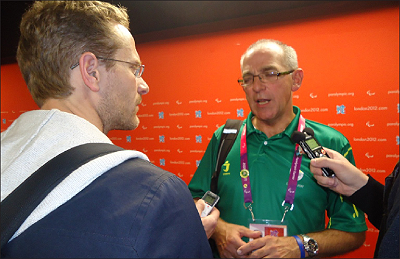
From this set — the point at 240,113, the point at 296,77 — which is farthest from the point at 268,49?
the point at 240,113

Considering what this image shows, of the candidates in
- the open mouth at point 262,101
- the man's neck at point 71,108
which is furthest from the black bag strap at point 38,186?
the open mouth at point 262,101

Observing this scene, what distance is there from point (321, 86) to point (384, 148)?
86cm

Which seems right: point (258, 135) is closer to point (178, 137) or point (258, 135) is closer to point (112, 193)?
point (112, 193)

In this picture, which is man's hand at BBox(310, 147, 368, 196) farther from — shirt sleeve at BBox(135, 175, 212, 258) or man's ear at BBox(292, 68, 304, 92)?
shirt sleeve at BBox(135, 175, 212, 258)

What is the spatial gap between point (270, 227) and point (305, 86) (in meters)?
1.97

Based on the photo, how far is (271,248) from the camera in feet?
5.16

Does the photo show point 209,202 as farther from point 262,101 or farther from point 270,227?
point 262,101

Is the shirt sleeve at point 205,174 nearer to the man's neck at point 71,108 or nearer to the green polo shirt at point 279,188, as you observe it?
the green polo shirt at point 279,188

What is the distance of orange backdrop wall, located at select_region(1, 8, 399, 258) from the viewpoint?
279cm

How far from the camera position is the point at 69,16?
1.07m

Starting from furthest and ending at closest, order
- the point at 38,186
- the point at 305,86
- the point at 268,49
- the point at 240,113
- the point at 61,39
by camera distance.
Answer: the point at 240,113, the point at 305,86, the point at 268,49, the point at 61,39, the point at 38,186

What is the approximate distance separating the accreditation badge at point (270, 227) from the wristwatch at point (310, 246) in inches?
4.8

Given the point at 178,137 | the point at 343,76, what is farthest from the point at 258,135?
the point at 178,137

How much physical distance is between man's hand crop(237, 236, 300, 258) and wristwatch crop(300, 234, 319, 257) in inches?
2.3
